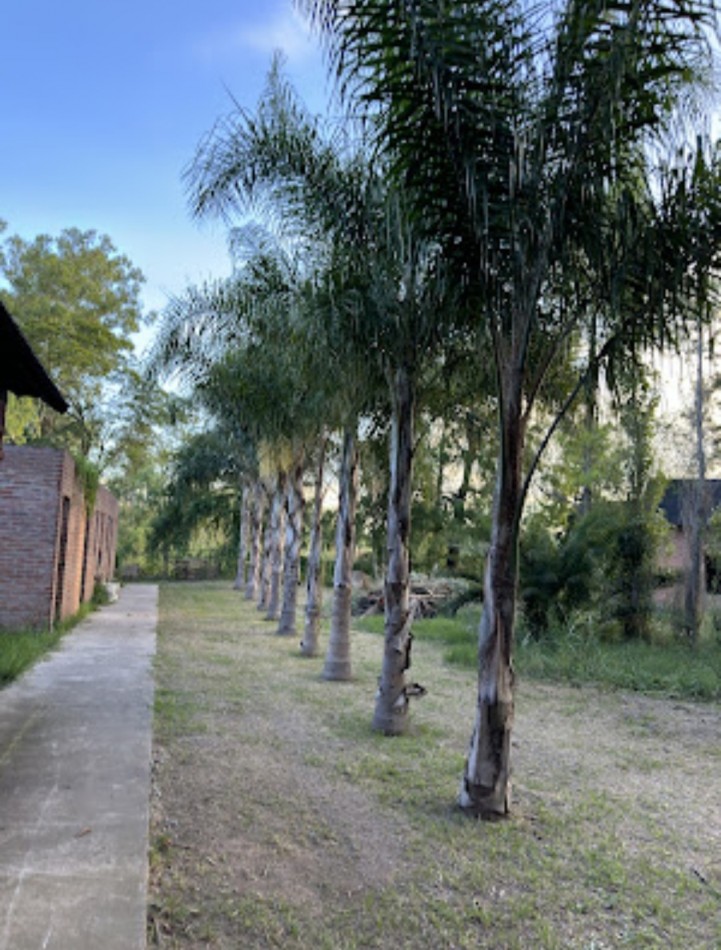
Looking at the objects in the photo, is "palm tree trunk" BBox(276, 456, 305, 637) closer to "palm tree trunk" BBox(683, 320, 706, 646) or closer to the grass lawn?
the grass lawn

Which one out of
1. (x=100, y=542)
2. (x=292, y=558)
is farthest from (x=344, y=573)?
(x=100, y=542)

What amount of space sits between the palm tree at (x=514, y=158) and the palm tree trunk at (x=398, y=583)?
190cm

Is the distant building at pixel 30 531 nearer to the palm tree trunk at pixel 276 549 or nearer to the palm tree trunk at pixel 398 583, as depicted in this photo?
the palm tree trunk at pixel 276 549

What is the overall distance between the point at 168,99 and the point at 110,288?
2016 cm

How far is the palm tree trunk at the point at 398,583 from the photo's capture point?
680cm

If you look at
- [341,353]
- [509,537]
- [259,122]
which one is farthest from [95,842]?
[259,122]

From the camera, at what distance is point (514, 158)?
14.3 ft

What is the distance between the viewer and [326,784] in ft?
17.7

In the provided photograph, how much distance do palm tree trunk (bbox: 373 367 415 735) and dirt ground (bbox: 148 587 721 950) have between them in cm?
30

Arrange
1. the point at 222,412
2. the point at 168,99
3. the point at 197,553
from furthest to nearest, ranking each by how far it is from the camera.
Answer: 1. the point at 197,553
2. the point at 222,412
3. the point at 168,99

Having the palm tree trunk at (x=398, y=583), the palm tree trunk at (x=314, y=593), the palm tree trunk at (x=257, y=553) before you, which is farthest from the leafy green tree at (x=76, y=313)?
the palm tree trunk at (x=398, y=583)

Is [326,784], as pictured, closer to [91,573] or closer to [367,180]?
[367,180]

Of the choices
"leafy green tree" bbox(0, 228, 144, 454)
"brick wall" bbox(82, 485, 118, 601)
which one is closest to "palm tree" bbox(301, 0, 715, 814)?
"brick wall" bbox(82, 485, 118, 601)

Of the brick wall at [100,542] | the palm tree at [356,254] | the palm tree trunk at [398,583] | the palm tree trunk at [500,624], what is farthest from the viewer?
the brick wall at [100,542]
